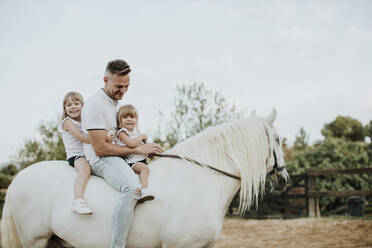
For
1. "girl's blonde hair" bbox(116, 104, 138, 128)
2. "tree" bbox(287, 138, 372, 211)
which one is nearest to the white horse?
"girl's blonde hair" bbox(116, 104, 138, 128)

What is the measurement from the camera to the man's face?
10.1ft

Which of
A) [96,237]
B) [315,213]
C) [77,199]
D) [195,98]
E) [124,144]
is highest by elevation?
[195,98]

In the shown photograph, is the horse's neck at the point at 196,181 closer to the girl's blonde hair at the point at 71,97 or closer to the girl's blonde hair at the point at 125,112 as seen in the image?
the girl's blonde hair at the point at 125,112

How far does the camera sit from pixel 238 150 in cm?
338

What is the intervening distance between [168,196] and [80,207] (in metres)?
→ 0.82

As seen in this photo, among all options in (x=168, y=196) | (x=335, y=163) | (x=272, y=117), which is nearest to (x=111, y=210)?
(x=168, y=196)

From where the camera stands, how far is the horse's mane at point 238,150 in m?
3.30

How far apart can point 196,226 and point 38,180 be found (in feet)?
5.67

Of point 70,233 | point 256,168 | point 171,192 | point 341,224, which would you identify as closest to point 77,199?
point 70,233

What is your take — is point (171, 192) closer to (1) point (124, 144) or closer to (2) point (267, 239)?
(1) point (124, 144)

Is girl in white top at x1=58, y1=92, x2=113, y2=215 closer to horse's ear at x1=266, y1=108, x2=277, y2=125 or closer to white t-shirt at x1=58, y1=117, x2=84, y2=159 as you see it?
white t-shirt at x1=58, y1=117, x2=84, y2=159

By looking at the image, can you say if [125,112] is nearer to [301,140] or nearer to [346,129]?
[301,140]

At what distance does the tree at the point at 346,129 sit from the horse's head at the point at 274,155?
36089mm

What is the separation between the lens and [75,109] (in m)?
3.46
